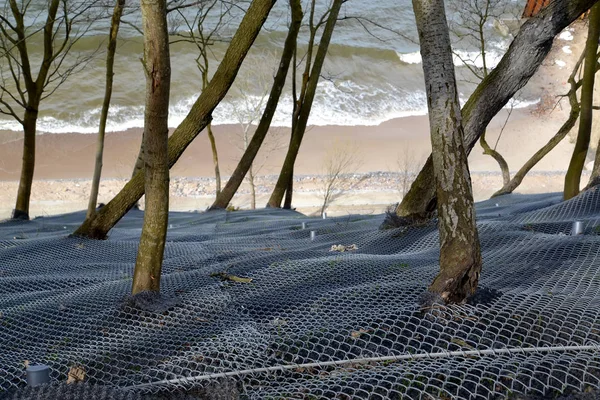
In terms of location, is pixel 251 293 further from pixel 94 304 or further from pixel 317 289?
pixel 94 304

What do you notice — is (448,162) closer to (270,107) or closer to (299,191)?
(270,107)

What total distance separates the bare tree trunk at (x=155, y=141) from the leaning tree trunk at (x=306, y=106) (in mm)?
7163

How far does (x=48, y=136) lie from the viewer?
2594cm

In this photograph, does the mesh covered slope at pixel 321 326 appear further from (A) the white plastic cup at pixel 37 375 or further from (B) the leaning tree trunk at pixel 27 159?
(B) the leaning tree trunk at pixel 27 159

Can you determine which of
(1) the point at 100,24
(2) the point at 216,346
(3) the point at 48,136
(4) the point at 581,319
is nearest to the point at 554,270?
(4) the point at 581,319

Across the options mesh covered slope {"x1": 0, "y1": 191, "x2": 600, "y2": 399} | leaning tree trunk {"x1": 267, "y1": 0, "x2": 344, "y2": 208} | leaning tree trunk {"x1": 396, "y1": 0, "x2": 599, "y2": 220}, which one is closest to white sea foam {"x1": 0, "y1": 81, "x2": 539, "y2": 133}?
leaning tree trunk {"x1": 267, "y1": 0, "x2": 344, "y2": 208}

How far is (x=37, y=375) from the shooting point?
2311 millimetres

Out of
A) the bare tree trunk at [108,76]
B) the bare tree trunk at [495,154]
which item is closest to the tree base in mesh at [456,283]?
the bare tree trunk at [108,76]

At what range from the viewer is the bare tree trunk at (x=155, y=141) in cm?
322

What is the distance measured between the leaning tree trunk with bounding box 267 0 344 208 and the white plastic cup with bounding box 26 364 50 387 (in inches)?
335

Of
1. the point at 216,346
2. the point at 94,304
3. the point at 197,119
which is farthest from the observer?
the point at 197,119

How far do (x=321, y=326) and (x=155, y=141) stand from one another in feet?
4.13

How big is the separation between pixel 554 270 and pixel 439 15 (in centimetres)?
170

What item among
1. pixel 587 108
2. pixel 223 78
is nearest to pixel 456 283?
pixel 223 78
